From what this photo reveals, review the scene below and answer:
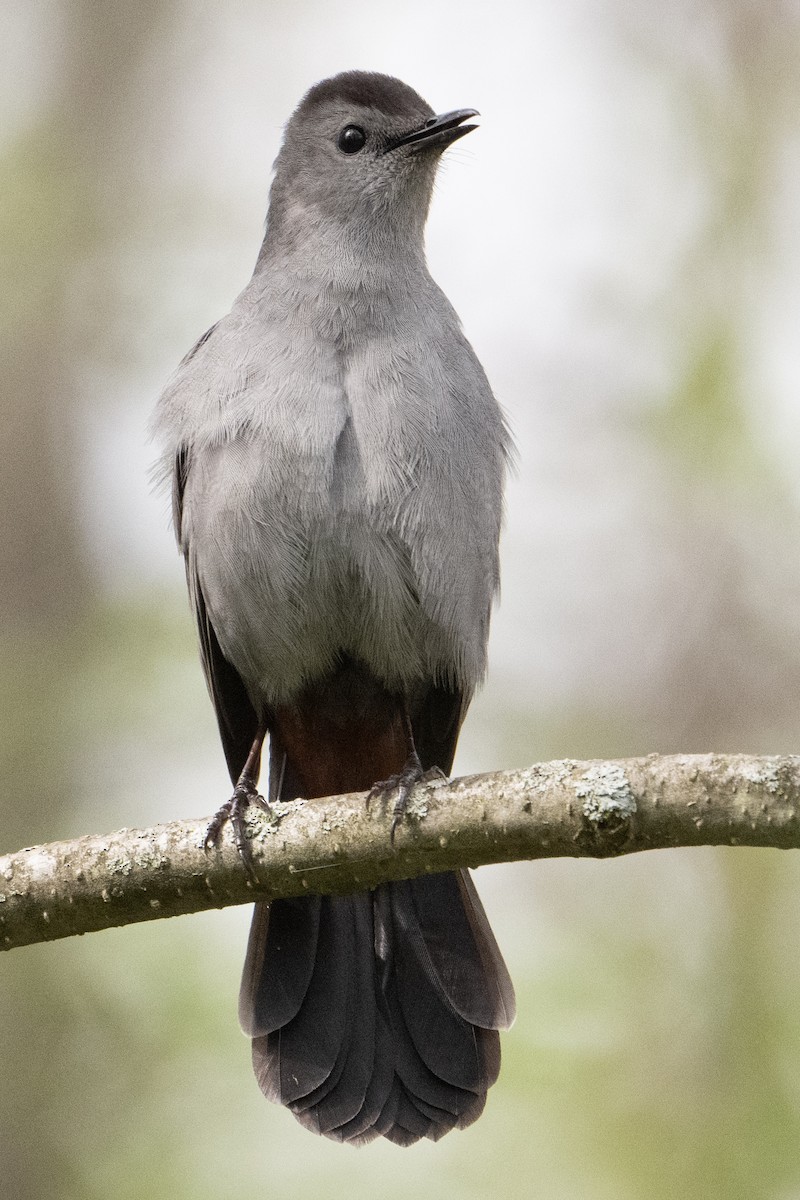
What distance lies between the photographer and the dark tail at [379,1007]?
4.48 m

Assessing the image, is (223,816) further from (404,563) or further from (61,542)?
(61,542)

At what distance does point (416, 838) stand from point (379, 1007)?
1.43 meters

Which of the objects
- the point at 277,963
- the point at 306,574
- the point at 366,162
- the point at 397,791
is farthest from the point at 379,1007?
the point at 366,162

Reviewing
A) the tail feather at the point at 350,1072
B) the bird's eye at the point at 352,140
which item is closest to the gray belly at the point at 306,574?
the tail feather at the point at 350,1072

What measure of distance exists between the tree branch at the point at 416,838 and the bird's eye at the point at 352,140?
2990 mm

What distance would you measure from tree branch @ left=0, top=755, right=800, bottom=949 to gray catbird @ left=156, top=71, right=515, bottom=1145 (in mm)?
555

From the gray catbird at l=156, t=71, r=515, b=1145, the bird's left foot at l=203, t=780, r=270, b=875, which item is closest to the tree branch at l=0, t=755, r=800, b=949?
the bird's left foot at l=203, t=780, r=270, b=875

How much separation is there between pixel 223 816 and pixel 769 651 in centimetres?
442

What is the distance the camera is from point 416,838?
3.46m

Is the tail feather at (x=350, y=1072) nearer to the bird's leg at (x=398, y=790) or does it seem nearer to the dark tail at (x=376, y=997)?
the dark tail at (x=376, y=997)

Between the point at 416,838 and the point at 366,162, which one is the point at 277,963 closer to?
the point at 416,838

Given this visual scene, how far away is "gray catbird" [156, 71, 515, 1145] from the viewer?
450cm

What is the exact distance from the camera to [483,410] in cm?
498

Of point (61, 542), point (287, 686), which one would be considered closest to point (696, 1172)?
point (287, 686)
